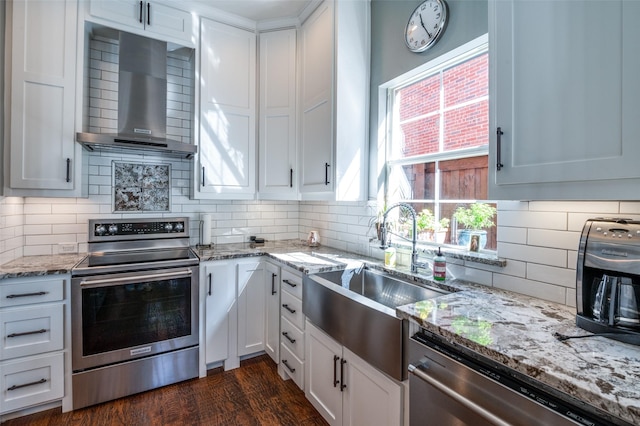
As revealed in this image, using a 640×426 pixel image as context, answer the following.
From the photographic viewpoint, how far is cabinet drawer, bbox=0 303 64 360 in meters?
1.85

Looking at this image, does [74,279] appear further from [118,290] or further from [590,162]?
[590,162]

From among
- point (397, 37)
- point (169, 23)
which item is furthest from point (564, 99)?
point (169, 23)

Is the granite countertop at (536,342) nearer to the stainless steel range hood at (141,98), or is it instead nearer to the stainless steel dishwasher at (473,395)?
the stainless steel dishwasher at (473,395)

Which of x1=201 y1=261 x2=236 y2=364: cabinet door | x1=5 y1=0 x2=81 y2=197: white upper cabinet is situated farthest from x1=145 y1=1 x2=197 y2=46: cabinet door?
x1=201 y1=261 x2=236 y2=364: cabinet door

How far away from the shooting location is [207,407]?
2049 millimetres

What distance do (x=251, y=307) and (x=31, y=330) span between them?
138 cm

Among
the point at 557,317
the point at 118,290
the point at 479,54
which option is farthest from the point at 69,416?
the point at 479,54

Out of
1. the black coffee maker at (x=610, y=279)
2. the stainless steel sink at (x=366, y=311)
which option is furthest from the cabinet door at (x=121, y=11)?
the black coffee maker at (x=610, y=279)

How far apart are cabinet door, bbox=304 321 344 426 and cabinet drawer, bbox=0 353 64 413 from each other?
1.58 metres

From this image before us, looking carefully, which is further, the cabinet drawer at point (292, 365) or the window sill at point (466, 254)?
the cabinet drawer at point (292, 365)

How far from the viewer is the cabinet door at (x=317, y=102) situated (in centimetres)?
231

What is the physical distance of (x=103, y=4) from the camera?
2.26 metres

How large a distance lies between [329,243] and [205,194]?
1199mm

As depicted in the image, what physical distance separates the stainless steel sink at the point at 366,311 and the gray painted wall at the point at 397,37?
703 mm
